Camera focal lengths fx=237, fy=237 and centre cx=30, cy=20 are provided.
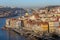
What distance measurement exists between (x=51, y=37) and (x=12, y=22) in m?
4.77

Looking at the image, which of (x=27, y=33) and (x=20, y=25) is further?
(x=20, y=25)

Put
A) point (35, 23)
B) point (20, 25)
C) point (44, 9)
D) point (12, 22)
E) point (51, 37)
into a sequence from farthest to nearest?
point (44, 9) < point (12, 22) < point (20, 25) < point (35, 23) < point (51, 37)

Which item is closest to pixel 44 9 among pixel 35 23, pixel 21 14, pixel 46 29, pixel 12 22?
pixel 21 14

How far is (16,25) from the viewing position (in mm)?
11258

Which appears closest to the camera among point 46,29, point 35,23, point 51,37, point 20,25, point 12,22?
point 51,37

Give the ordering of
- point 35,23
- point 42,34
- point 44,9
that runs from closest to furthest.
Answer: point 42,34 < point 35,23 < point 44,9

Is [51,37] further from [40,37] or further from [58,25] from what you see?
[58,25]

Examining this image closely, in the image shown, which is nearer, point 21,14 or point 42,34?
point 42,34

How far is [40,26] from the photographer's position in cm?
953

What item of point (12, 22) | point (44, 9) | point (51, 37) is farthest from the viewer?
point (44, 9)

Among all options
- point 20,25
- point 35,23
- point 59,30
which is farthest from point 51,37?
point 20,25

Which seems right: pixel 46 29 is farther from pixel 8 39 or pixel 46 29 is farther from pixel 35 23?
pixel 8 39

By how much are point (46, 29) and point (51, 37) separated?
1.52 metres

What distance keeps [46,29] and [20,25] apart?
2236mm
